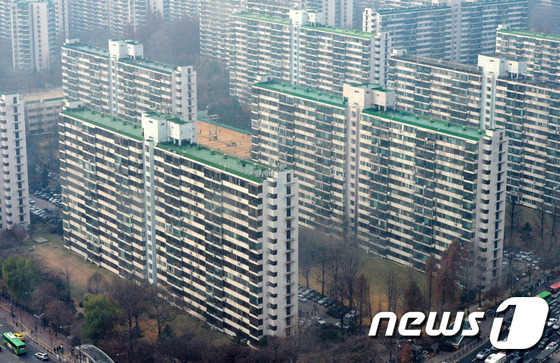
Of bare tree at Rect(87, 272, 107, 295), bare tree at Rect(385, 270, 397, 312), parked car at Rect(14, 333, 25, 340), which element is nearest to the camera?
parked car at Rect(14, 333, 25, 340)

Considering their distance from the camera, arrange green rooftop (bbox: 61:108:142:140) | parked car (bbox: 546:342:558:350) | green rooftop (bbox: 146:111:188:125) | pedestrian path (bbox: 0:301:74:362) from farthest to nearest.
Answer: green rooftop (bbox: 61:108:142:140) < green rooftop (bbox: 146:111:188:125) < pedestrian path (bbox: 0:301:74:362) < parked car (bbox: 546:342:558:350)

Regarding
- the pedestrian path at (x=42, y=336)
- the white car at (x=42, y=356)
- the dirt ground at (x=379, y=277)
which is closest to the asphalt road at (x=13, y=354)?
the white car at (x=42, y=356)

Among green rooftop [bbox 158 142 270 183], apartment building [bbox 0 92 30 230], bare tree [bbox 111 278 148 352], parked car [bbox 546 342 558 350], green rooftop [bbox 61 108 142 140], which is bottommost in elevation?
parked car [bbox 546 342 558 350]

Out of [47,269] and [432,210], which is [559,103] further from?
[47,269]

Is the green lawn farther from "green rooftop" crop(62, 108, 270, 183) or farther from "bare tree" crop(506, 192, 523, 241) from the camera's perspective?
"green rooftop" crop(62, 108, 270, 183)

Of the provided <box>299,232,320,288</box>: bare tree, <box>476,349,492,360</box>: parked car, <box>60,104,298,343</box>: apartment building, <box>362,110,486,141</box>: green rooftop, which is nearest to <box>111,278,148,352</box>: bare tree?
<box>60,104,298,343</box>: apartment building

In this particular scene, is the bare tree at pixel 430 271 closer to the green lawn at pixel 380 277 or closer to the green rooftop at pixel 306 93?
the green lawn at pixel 380 277

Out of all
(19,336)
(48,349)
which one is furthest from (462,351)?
(19,336)
